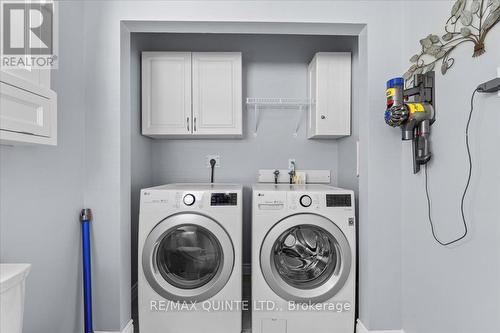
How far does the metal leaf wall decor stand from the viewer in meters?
1.21

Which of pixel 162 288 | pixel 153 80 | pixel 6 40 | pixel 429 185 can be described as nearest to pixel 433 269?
pixel 429 185

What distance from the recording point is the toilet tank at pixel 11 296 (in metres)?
0.97

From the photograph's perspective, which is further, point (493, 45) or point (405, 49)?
point (405, 49)

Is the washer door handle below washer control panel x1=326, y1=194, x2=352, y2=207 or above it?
below

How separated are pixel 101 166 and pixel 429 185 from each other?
6.43 ft

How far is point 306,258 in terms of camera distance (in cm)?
197

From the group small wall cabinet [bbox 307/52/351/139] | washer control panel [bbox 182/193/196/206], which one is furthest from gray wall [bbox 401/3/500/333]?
washer control panel [bbox 182/193/196/206]

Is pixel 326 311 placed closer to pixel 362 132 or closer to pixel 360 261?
pixel 360 261

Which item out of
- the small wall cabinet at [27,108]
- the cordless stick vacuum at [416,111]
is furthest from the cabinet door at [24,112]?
the cordless stick vacuum at [416,111]

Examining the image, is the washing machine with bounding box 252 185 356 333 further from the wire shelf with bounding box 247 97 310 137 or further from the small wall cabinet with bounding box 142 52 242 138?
the wire shelf with bounding box 247 97 310 137

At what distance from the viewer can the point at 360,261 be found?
1965 mm

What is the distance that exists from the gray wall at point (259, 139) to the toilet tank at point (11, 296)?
170 centimetres

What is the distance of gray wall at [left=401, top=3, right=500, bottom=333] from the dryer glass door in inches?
16.7

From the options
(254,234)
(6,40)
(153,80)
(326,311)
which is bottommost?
(326,311)
